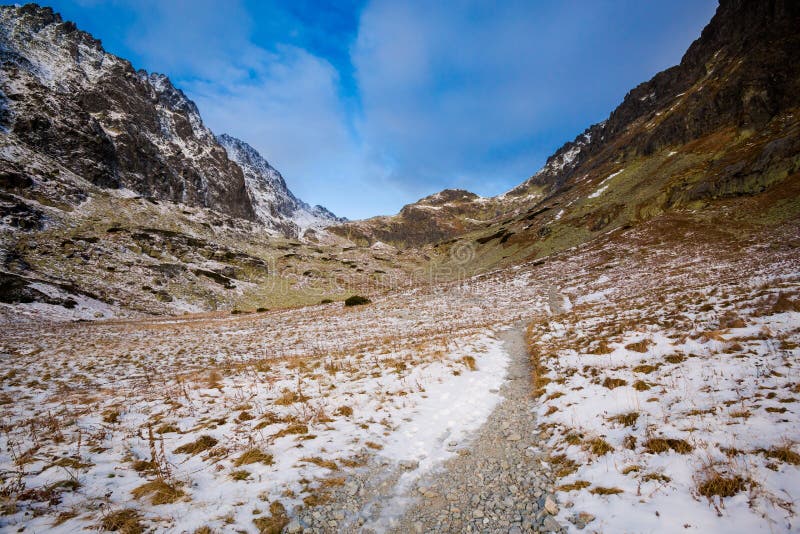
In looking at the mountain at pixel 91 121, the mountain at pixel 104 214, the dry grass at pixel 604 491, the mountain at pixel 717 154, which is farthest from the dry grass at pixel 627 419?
the mountain at pixel 91 121

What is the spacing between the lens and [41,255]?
4450cm

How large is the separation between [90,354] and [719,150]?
283 ft

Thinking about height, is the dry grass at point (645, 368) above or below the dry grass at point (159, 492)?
below

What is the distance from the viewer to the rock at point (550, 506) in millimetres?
5129

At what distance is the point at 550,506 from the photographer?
5.20m

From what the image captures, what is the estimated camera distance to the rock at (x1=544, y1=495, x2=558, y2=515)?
513 cm

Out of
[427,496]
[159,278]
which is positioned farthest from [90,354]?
[159,278]

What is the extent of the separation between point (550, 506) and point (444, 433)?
340cm

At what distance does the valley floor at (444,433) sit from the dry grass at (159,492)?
0.04 meters

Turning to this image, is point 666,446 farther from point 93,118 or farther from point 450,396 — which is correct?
point 93,118

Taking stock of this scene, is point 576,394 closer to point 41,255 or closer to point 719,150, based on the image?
point 41,255

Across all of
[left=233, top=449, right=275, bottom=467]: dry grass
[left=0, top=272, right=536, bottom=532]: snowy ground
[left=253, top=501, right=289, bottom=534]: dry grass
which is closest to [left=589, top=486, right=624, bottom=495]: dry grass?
[left=0, top=272, right=536, bottom=532]: snowy ground

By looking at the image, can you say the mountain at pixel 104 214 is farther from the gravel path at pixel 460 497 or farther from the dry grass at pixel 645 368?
the dry grass at pixel 645 368

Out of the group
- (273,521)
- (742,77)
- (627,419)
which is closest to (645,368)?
(627,419)
